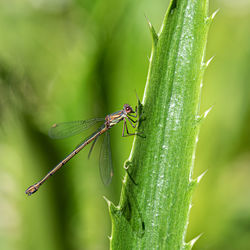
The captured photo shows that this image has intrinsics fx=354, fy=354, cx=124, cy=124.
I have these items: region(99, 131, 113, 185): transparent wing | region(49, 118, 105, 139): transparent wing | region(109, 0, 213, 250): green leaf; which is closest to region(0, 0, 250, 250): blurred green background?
region(49, 118, 105, 139): transparent wing

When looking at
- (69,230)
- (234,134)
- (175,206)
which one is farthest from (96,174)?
(175,206)

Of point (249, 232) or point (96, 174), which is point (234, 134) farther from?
point (96, 174)

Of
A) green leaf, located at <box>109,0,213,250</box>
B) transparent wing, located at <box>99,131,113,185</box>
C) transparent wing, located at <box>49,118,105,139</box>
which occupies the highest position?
transparent wing, located at <box>49,118,105,139</box>

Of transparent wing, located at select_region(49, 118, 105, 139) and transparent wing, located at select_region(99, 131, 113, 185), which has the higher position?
transparent wing, located at select_region(49, 118, 105, 139)

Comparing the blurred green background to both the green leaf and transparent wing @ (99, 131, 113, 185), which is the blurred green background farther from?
the green leaf

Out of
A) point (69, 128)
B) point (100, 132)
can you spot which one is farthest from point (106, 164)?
point (69, 128)

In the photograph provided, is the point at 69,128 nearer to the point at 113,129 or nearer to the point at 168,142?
the point at 113,129

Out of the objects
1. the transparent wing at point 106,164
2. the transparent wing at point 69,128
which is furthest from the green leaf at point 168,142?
the transparent wing at point 69,128
